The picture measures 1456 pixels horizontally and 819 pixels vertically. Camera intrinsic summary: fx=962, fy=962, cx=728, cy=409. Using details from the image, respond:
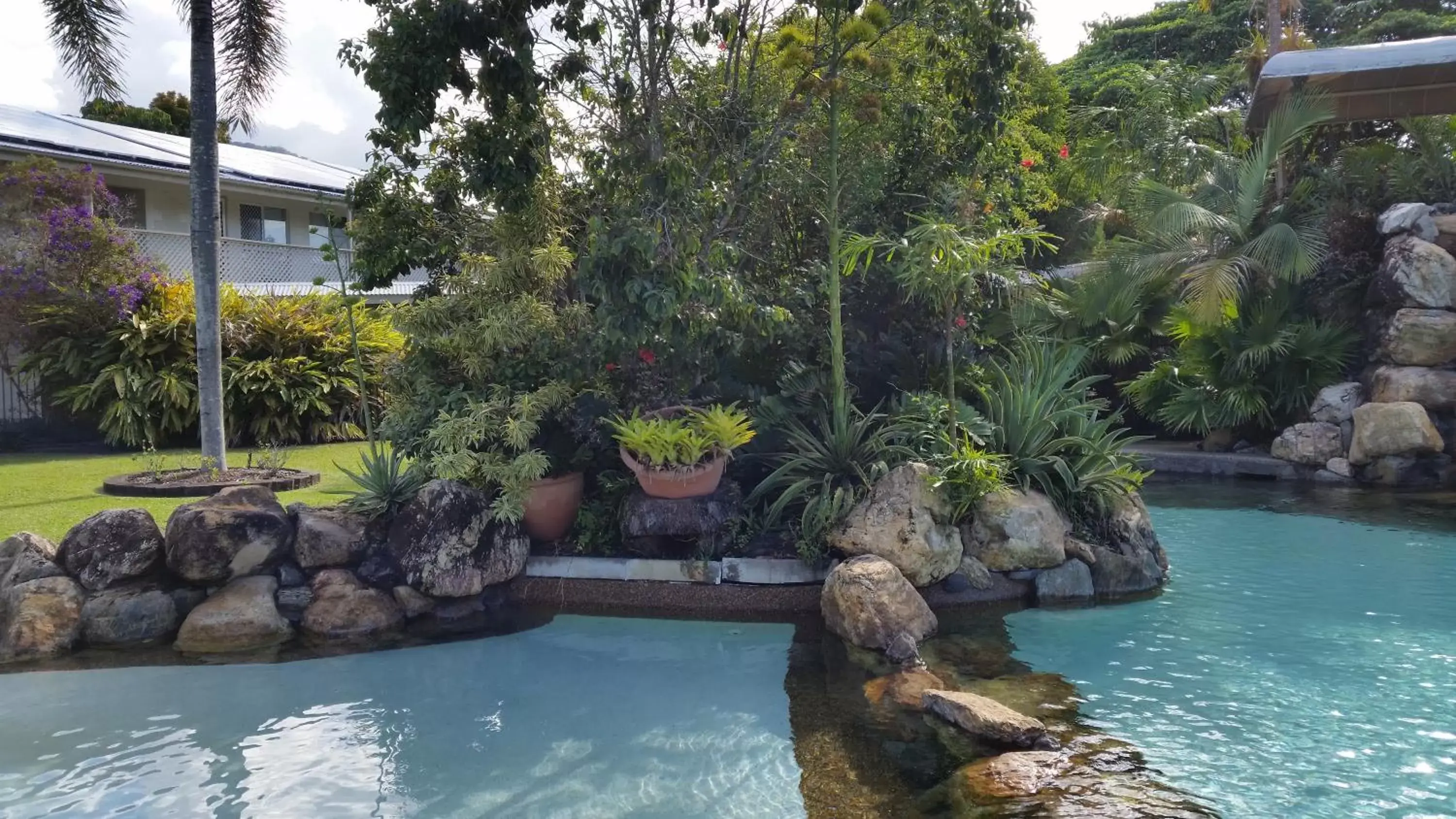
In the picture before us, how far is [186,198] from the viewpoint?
1753 centimetres

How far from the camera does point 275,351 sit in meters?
12.9

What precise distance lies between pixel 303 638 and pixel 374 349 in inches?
340

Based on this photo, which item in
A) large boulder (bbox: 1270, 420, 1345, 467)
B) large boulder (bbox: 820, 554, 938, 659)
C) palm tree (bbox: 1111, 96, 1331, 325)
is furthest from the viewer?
palm tree (bbox: 1111, 96, 1331, 325)

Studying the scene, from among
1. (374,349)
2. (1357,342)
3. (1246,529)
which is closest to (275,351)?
(374,349)

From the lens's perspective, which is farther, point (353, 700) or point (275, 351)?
point (275, 351)

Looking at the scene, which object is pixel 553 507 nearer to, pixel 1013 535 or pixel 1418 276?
pixel 1013 535

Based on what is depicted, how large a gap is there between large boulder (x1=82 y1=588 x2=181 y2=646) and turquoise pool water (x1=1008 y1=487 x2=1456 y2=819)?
5.14 m

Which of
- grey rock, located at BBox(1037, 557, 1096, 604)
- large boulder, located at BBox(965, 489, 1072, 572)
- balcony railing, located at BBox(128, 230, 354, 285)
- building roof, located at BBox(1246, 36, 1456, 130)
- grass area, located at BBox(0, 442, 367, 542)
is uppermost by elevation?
building roof, located at BBox(1246, 36, 1456, 130)

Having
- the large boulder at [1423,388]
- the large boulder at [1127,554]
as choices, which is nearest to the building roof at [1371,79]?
the large boulder at [1423,388]

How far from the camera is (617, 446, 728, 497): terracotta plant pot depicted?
648cm

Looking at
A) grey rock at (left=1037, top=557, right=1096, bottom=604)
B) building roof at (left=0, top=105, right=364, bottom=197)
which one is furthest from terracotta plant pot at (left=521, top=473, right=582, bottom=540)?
building roof at (left=0, top=105, right=364, bottom=197)

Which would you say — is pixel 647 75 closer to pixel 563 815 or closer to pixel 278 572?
pixel 278 572

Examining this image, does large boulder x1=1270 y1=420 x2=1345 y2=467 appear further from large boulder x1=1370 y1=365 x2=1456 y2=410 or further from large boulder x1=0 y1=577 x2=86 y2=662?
large boulder x1=0 y1=577 x2=86 y2=662

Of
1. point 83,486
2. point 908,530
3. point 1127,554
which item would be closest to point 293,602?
point 908,530
